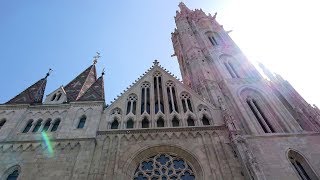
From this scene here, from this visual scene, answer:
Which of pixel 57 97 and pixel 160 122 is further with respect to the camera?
Result: pixel 57 97

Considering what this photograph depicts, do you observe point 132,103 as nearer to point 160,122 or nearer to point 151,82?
point 160,122

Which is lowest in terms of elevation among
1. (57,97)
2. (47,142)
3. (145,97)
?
(47,142)

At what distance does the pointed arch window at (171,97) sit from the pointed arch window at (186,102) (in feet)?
1.49

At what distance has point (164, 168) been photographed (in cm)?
1488

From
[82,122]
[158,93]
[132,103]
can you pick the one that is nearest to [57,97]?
[82,122]

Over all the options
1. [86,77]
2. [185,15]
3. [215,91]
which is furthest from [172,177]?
[185,15]

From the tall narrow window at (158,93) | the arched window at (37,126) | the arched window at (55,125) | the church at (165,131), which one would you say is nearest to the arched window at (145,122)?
the church at (165,131)

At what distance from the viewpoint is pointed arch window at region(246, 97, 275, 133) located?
17531 mm

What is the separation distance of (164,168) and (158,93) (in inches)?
225

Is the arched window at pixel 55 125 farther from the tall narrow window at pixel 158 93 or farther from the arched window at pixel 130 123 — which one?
the tall narrow window at pixel 158 93

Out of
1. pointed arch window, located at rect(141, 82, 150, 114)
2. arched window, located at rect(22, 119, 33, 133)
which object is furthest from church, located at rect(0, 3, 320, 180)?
pointed arch window, located at rect(141, 82, 150, 114)

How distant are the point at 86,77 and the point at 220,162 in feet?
44.5

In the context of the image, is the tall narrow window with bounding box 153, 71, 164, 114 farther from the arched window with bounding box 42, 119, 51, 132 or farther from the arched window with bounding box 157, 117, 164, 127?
the arched window with bounding box 42, 119, 51, 132

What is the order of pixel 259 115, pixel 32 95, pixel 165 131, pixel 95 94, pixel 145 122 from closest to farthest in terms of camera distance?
1. pixel 165 131
2. pixel 145 122
3. pixel 259 115
4. pixel 95 94
5. pixel 32 95
